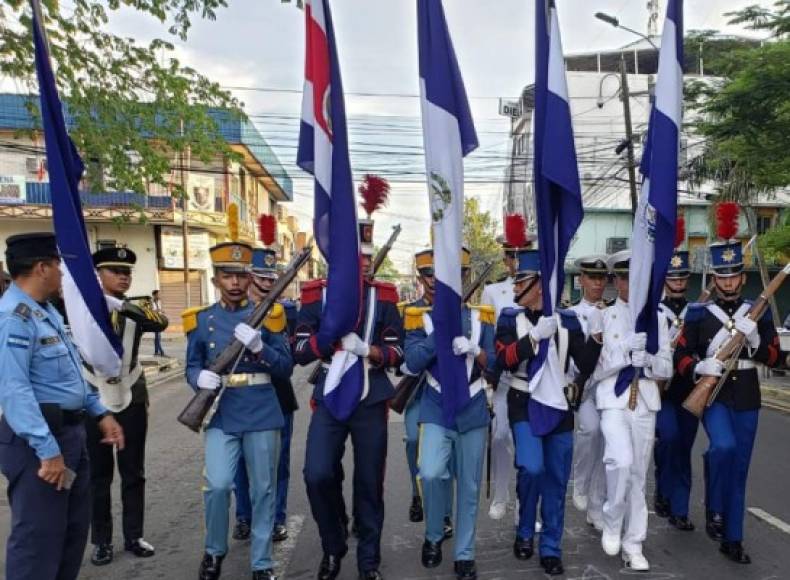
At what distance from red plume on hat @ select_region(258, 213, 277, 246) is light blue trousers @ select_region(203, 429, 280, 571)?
2.02 meters

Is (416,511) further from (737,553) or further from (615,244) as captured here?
(615,244)

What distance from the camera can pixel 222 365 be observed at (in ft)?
13.7

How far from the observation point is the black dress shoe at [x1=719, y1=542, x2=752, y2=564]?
4.48 m

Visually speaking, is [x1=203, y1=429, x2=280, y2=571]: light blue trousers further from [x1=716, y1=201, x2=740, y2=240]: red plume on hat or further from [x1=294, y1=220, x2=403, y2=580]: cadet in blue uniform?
[x1=716, y1=201, x2=740, y2=240]: red plume on hat

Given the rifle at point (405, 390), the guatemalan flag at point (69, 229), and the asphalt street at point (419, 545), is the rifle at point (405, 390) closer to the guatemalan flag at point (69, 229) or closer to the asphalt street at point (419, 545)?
the asphalt street at point (419, 545)

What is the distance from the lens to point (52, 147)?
3.79 m

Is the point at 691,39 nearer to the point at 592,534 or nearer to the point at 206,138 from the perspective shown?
the point at 206,138

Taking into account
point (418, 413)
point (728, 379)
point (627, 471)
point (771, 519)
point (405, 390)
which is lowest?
point (771, 519)

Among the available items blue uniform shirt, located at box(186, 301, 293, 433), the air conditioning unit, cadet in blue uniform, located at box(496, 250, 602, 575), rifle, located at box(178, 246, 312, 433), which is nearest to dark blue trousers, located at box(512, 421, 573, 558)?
cadet in blue uniform, located at box(496, 250, 602, 575)

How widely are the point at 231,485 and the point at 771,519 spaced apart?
4042mm

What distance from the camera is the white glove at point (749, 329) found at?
181 inches

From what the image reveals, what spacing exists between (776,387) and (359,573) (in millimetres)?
11003

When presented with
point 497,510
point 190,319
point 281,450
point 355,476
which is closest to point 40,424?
point 190,319

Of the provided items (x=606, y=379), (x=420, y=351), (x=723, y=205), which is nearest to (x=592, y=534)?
(x=606, y=379)
